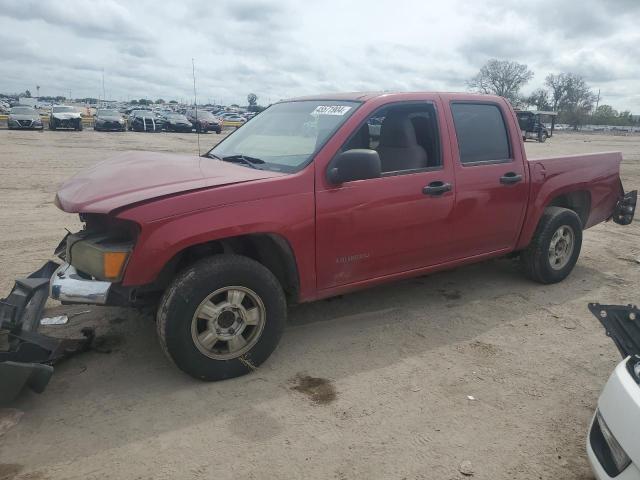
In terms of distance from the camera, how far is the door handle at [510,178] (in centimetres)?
458

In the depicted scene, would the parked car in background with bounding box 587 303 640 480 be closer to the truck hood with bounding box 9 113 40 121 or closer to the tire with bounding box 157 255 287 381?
the tire with bounding box 157 255 287 381

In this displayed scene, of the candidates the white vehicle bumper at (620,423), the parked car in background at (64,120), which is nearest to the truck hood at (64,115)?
the parked car in background at (64,120)

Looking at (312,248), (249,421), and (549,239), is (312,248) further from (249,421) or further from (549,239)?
(549,239)

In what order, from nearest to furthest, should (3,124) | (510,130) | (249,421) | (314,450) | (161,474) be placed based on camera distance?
(161,474), (314,450), (249,421), (510,130), (3,124)

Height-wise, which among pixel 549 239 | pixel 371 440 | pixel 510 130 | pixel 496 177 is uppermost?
pixel 510 130

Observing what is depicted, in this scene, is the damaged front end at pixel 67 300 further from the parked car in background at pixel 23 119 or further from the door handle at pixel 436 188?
the parked car in background at pixel 23 119

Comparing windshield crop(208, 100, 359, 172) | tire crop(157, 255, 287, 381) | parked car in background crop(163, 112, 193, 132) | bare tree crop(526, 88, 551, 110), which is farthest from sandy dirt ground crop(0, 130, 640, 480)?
bare tree crop(526, 88, 551, 110)

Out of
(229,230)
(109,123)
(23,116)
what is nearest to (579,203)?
(229,230)

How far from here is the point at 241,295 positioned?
3271 millimetres

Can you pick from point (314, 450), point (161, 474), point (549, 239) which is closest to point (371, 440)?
point (314, 450)

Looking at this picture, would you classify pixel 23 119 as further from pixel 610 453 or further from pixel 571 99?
pixel 571 99

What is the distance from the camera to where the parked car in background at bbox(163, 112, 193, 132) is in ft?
108

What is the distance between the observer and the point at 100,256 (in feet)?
9.81

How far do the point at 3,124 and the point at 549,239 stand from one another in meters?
35.1
